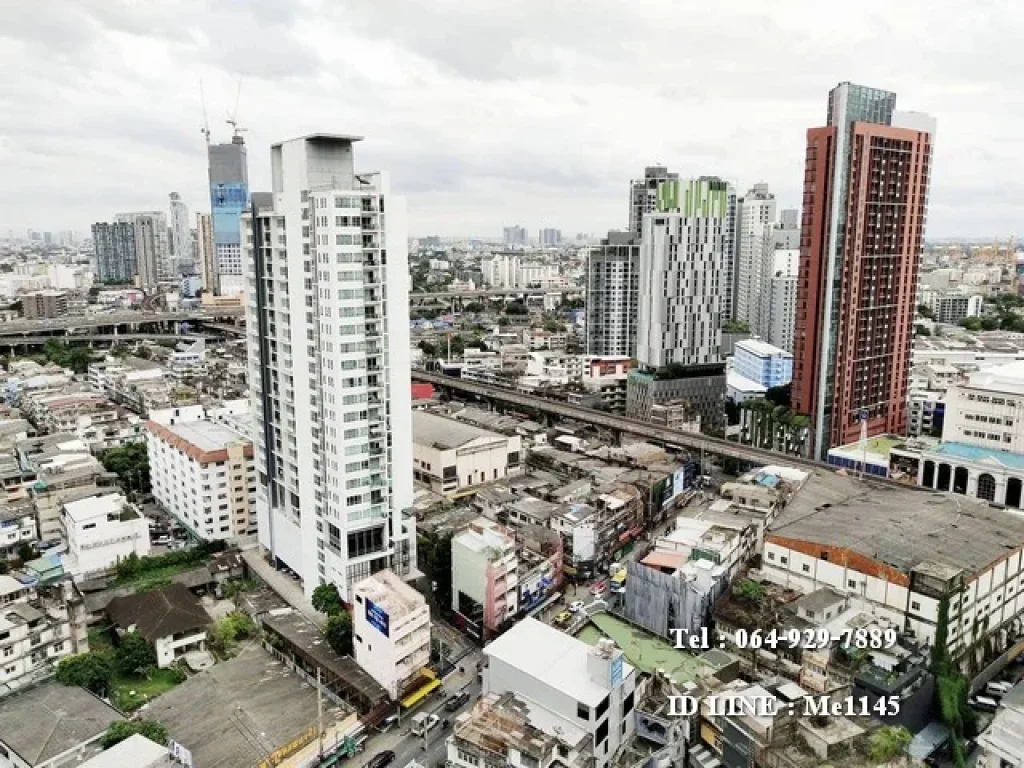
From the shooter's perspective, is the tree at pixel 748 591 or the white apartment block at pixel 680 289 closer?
the tree at pixel 748 591

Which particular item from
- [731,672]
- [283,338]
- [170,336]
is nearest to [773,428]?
[731,672]

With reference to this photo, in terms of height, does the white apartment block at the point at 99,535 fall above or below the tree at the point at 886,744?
below

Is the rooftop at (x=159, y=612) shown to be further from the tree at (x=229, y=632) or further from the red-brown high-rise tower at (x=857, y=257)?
the red-brown high-rise tower at (x=857, y=257)

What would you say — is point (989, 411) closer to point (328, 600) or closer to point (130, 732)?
point (328, 600)

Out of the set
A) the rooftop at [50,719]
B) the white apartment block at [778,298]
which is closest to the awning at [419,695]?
the rooftop at [50,719]

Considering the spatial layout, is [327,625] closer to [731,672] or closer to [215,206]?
[731,672]

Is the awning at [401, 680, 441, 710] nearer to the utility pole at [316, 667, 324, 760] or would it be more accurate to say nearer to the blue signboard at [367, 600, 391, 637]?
the blue signboard at [367, 600, 391, 637]
